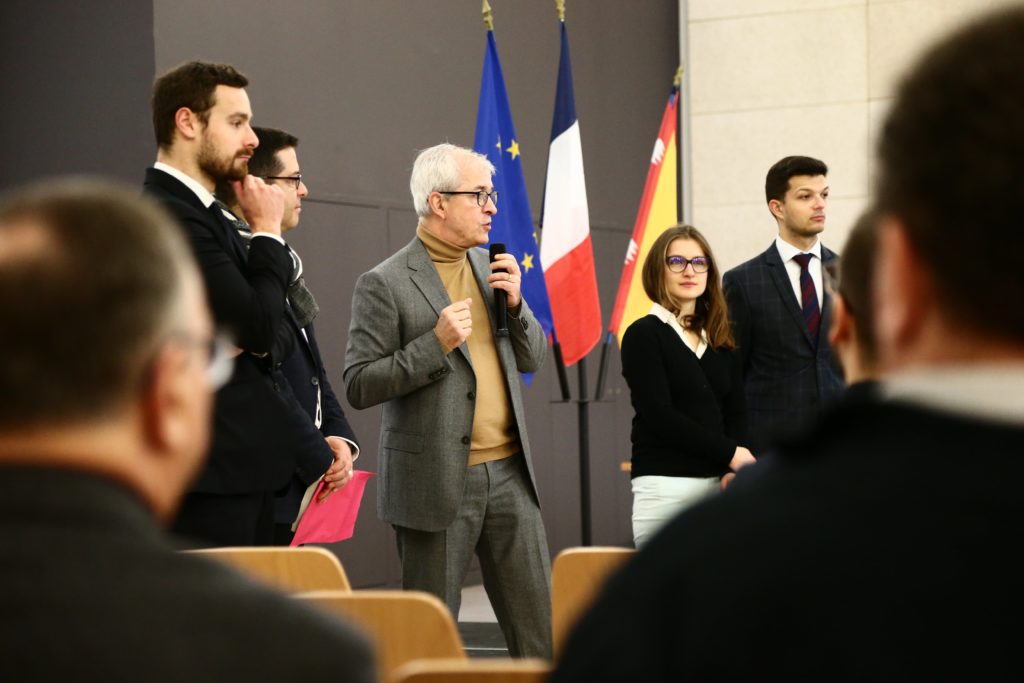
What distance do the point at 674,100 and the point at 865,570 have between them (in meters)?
5.42

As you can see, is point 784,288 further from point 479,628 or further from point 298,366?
point 479,628

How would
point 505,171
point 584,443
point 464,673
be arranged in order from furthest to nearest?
point 584,443 < point 505,171 < point 464,673

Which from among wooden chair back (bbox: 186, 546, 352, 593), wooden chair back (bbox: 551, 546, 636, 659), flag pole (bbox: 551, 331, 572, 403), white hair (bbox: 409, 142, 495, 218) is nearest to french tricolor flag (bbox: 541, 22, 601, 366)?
flag pole (bbox: 551, 331, 572, 403)

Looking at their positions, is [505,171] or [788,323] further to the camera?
[505,171]

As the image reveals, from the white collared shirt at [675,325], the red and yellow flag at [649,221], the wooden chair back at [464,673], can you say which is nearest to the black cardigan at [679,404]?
the white collared shirt at [675,325]

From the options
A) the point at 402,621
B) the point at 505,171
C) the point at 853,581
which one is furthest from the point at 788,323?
the point at 853,581

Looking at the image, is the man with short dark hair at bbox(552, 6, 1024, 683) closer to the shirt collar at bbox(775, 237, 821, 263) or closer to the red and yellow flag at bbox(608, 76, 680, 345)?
the shirt collar at bbox(775, 237, 821, 263)

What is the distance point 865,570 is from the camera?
0.67m

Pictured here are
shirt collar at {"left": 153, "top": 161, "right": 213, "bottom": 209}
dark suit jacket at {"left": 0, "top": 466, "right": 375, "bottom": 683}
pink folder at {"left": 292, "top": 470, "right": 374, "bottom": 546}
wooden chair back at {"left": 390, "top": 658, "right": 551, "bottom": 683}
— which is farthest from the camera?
pink folder at {"left": 292, "top": 470, "right": 374, "bottom": 546}

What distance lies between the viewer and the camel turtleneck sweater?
3582 mm

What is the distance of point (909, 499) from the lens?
2.25 feet

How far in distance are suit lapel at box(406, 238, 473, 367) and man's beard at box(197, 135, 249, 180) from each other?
0.78m

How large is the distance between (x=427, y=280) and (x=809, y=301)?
1.38m

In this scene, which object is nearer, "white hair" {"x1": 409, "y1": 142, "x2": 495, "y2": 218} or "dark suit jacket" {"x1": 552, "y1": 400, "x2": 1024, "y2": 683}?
"dark suit jacket" {"x1": 552, "y1": 400, "x2": 1024, "y2": 683}
